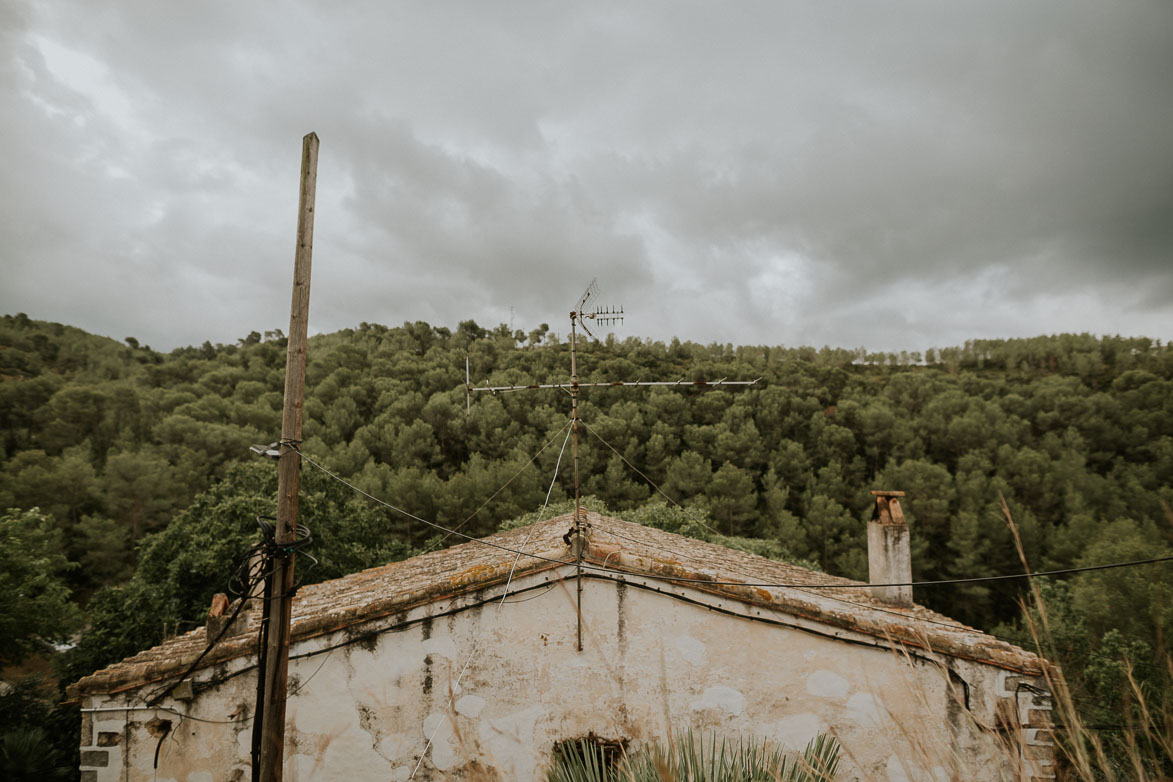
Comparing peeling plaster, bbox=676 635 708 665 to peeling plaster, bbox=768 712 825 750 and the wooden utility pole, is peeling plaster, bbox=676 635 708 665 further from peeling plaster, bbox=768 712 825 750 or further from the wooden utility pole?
the wooden utility pole

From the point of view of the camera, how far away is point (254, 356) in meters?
52.1

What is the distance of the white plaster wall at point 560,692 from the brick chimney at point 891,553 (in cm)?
211

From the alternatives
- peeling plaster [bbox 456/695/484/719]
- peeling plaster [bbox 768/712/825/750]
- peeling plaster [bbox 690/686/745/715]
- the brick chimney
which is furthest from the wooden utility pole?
the brick chimney

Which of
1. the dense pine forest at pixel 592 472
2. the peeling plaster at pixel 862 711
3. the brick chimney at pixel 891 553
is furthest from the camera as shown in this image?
the dense pine forest at pixel 592 472

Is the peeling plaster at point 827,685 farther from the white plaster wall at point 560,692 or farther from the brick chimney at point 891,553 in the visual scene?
the brick chimney at point 891,553

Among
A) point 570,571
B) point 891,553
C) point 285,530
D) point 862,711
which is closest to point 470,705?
point 570,571

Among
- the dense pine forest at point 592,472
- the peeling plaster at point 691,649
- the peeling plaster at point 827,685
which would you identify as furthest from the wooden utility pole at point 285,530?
the dense pine forest at point 592,472

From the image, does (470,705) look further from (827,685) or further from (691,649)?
(827,685)

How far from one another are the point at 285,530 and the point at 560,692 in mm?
3825

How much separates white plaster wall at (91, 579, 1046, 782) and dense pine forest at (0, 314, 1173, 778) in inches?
443

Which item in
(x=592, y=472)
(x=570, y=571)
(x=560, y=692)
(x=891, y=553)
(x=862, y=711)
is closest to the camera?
(x=862, y=711)

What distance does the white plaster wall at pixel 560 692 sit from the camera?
626 centimetres

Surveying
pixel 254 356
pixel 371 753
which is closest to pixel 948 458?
pixel 371 753

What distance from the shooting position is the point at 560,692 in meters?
6.54
